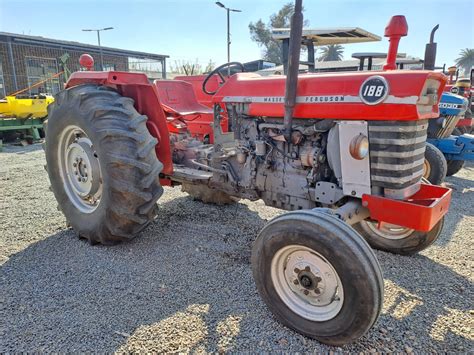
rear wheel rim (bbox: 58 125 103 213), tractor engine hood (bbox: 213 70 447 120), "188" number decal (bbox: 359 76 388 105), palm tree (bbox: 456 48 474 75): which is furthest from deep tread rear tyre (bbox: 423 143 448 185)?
Result: palm tree (bbox: 456 48 474 75)

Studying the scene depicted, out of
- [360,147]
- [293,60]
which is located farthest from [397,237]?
[293,60]

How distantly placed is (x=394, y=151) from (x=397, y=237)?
1.13 metres

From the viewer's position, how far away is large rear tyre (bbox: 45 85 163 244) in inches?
110

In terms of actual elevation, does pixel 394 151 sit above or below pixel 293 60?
below

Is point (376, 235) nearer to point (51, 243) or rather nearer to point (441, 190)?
point (441, 190)

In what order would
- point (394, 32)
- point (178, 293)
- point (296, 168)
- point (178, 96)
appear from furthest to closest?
point (178, 96) < point (296, 168) < point (178, 293) < point (394, 32)

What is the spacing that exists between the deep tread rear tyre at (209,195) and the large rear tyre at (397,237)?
4.97 ft

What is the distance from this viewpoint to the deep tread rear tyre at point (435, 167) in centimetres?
446

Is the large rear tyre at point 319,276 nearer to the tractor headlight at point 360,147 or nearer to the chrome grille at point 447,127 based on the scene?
the tractor headlight at point 360,147

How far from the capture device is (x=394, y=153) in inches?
85.0

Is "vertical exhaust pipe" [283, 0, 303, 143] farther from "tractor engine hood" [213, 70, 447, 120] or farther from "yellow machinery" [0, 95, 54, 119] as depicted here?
"yellow machinery" [0, 95, 54, 119]

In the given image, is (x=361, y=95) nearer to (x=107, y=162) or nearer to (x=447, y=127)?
(x=107, y=162)

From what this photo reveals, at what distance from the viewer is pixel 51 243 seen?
3.17 meters

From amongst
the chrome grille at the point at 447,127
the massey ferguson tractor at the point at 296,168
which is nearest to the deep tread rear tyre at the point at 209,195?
the massey ferguson tractor at the point at 296,168
